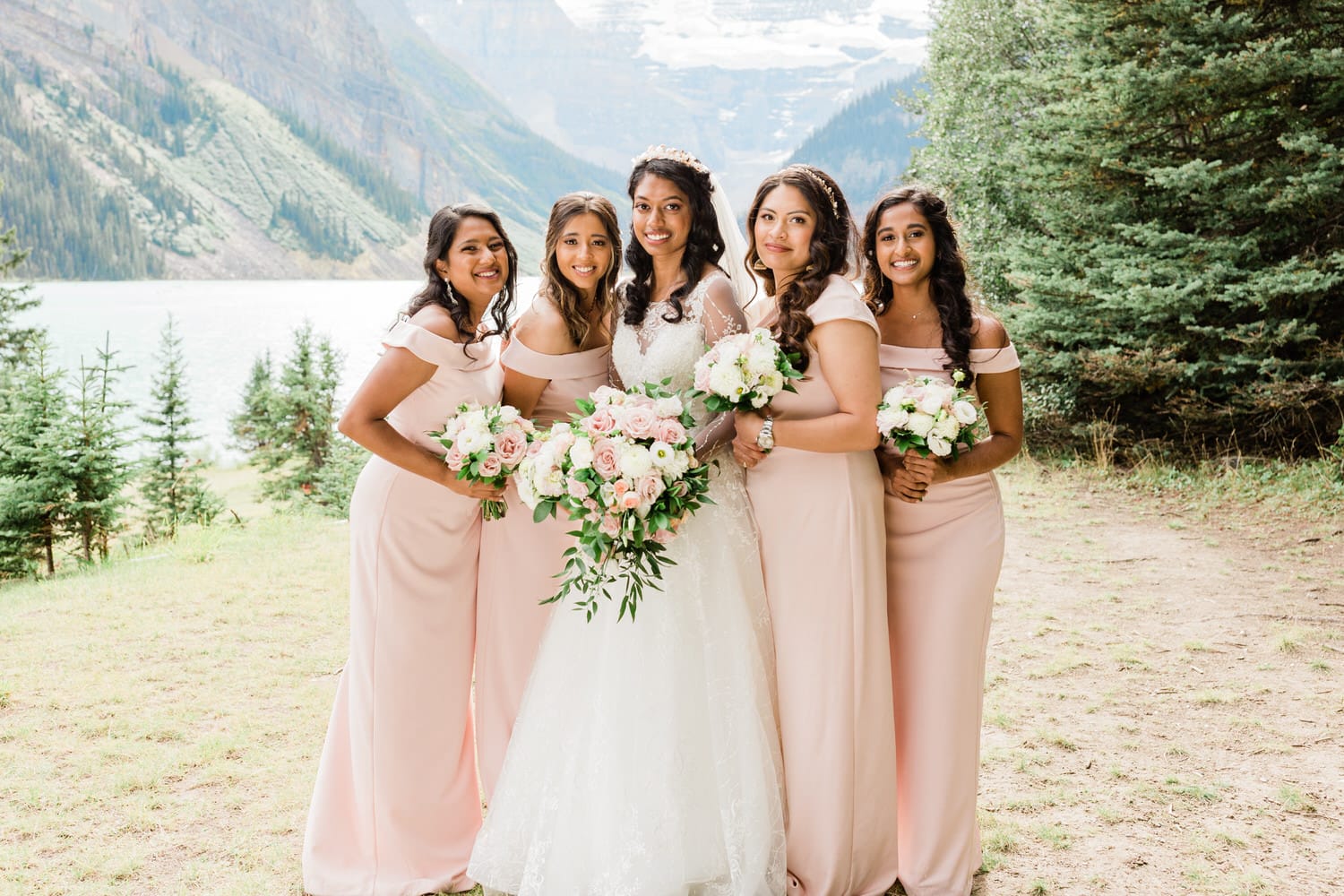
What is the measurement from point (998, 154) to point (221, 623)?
46.6 ft

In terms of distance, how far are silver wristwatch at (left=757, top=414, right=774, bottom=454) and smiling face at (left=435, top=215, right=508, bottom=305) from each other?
1.36 metres

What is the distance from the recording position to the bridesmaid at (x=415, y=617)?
3.93 meters

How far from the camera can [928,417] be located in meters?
3.50

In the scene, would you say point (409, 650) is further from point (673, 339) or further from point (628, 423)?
point (673, 339)

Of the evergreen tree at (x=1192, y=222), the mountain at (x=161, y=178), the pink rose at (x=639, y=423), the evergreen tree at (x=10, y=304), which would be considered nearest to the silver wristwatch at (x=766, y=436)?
the pink rose at (x=639, y=423)

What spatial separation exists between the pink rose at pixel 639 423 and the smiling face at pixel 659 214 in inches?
40.4

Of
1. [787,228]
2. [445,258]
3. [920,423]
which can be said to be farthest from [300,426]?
[920,423]

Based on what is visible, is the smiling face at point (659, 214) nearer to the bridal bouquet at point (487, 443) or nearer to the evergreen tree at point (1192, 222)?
the bridal bouquet at point (487, 443)

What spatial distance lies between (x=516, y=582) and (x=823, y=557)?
1335mm

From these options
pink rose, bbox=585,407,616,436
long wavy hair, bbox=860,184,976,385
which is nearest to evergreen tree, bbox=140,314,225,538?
pink rose, bbox=585,407,616,436

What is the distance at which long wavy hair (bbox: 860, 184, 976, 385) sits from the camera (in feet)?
13.0

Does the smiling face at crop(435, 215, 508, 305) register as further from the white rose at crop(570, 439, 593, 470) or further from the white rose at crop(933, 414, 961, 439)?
the white rose at crop(933, 414, 961, 439)

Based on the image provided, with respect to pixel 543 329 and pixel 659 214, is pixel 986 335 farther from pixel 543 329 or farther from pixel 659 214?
pixel 543 329

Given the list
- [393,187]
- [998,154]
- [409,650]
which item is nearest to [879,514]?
[409,650]
